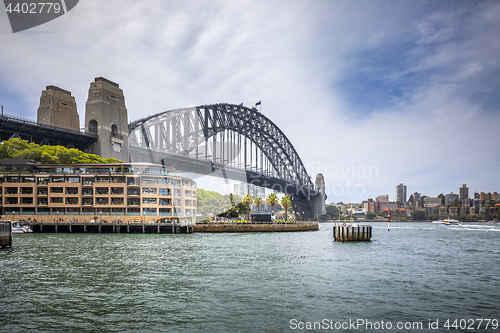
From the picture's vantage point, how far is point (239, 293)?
77.7ft

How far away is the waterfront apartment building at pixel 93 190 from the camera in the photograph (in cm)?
7756

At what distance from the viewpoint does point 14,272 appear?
28.9m

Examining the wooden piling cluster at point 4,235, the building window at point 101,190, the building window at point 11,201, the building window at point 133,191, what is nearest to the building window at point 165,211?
the building window at point 133,191

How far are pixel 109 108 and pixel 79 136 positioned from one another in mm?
9335

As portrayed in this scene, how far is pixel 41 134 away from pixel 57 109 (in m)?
8.01

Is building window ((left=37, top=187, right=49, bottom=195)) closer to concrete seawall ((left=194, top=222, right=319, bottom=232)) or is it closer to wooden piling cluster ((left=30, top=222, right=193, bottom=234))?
wooden piling cluster ((left=30, top=222, right=193, bottom=234))

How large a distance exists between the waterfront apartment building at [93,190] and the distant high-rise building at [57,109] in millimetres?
14041

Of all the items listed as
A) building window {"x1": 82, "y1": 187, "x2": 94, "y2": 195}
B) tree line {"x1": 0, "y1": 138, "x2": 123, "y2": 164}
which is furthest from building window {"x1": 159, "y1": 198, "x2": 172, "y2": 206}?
tree line {"x1": 0, "y1": 138, "x2": 123, "y2": 164}

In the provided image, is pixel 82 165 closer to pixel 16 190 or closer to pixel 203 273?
pixel 16 190

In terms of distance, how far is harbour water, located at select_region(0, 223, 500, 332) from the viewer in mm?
18172

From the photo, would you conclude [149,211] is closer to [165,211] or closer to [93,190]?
[165,211]

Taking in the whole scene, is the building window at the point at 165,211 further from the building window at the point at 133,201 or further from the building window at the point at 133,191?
the building window at the point at 133,191

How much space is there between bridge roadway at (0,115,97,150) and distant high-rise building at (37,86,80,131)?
345cm

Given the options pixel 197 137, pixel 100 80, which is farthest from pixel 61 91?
pixel 197 137
